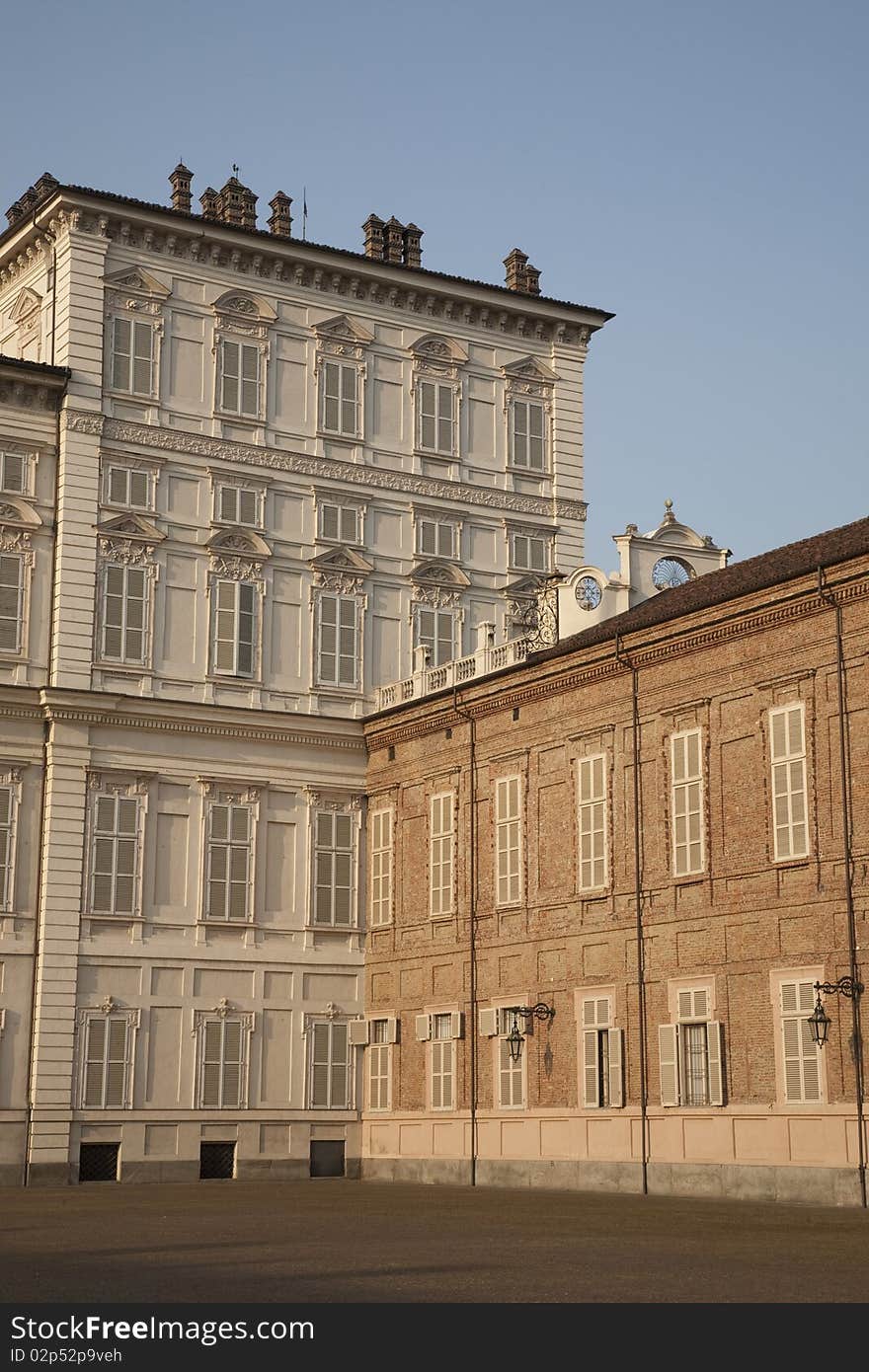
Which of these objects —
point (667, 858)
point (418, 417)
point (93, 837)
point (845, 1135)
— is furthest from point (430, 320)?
point (845, 1135)

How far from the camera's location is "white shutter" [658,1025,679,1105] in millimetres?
29266

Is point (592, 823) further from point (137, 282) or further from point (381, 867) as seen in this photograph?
point (137, 282)

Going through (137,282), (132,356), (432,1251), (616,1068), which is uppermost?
(137,282)

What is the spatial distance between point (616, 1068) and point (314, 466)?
16.1m

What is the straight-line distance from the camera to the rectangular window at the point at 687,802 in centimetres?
2962

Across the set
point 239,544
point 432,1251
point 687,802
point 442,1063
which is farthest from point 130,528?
point 432,1251

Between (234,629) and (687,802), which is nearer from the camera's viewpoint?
(687,802)

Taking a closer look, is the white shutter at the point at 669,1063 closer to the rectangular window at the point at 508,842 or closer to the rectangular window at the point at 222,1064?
the rectangular window at the point at 508,842

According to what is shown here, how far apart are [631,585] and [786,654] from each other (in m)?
8.69

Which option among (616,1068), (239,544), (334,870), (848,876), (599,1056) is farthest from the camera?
(239,544)

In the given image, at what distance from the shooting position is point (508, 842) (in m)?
34.6

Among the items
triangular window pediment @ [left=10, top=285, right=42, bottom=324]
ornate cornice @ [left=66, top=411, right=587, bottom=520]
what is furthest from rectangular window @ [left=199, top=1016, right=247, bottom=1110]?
triangular window pediment @ [left=10, top=285, right=42, bottom=324]

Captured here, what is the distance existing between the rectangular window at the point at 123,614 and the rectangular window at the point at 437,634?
6578 mm

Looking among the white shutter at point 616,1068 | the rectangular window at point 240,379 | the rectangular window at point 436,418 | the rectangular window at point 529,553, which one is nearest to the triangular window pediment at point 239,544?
the rectangular window at point 240,379
